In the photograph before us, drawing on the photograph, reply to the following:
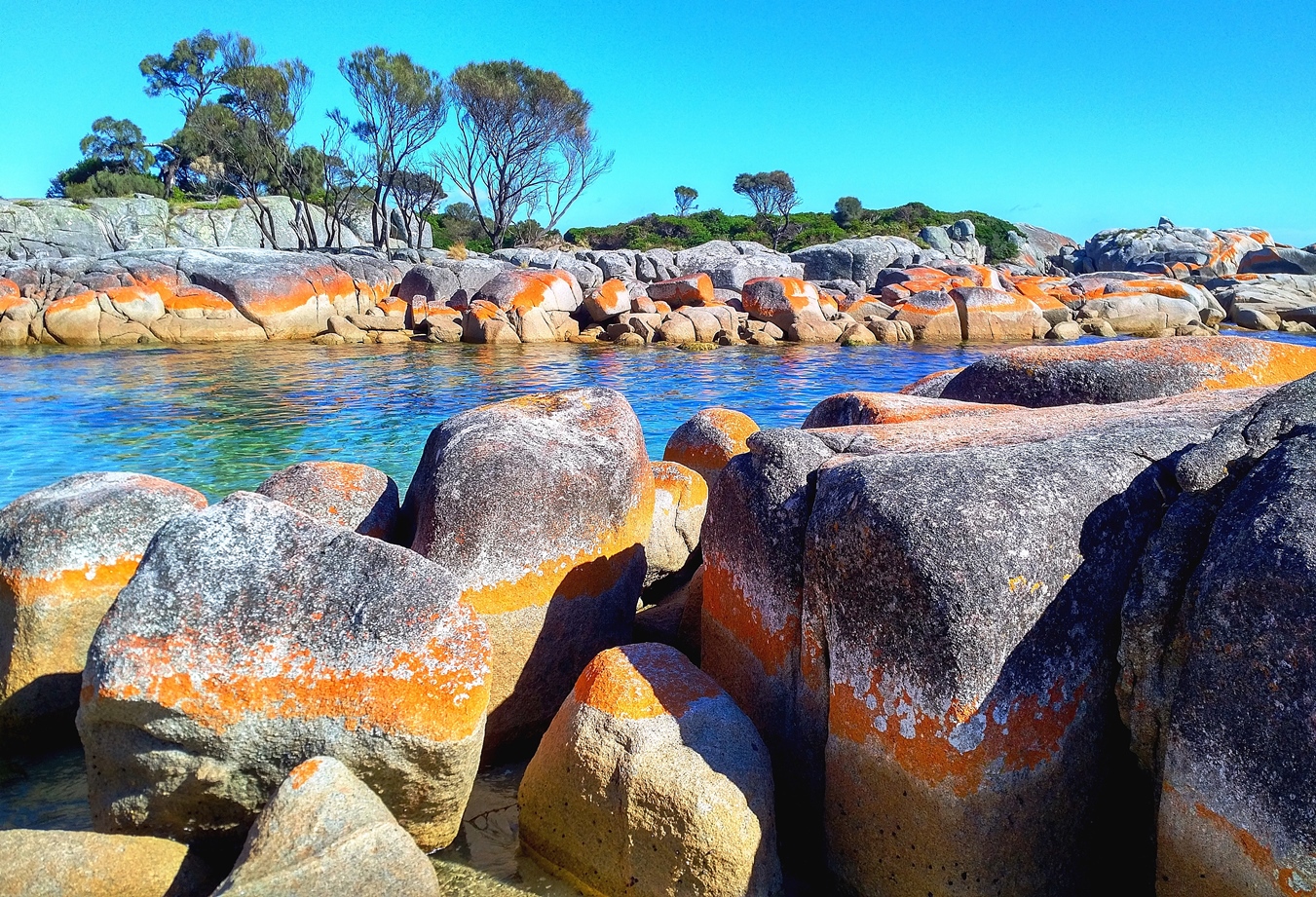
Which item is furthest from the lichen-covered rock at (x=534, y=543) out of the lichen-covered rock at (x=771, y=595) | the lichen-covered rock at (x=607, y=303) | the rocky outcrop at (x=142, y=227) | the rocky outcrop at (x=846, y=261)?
the rocky outcrop at (x=142, y=227)

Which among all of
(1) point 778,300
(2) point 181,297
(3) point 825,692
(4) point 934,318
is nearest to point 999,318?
(4) point 934,318

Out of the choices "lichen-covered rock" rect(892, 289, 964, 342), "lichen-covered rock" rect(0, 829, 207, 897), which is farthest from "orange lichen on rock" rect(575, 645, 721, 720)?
"lichen-covered rock" rect(892, 289, 964, 342)

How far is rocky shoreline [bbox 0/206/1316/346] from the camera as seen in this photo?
939 inches

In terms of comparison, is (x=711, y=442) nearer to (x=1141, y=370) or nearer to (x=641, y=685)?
(x=1141, y=370)

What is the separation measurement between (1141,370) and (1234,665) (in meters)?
2.57

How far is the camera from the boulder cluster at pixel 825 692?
7.97ft

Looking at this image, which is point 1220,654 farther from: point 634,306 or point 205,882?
point 634,306

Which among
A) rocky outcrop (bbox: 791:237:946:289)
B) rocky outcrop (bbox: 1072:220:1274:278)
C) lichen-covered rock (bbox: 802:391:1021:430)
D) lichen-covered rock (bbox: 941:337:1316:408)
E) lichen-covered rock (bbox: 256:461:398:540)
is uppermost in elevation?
rocky outcrop (bbox: 1072:220:1274:278)

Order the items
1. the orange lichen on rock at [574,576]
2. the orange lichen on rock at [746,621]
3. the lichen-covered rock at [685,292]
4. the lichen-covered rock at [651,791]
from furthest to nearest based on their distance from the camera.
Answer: the lichen-covered rock at [685,292], the orange lichen on rock at [574,576], the orange lichen on rock at [746,621], the lichen-covered rock at [651,791]

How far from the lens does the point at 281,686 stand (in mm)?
2984

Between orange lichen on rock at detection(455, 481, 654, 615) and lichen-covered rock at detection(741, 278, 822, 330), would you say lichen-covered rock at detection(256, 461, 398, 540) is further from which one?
lichen-covered rock at detection(741, 278, 822, 330)

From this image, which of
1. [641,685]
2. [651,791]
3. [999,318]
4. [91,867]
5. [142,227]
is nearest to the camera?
[91,867]

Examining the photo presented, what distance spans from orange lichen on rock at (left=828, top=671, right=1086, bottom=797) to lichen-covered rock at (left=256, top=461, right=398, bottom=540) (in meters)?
2.78

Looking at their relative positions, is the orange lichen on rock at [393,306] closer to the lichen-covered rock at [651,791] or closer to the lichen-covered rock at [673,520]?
the lichen-covered rock at [673,520]
